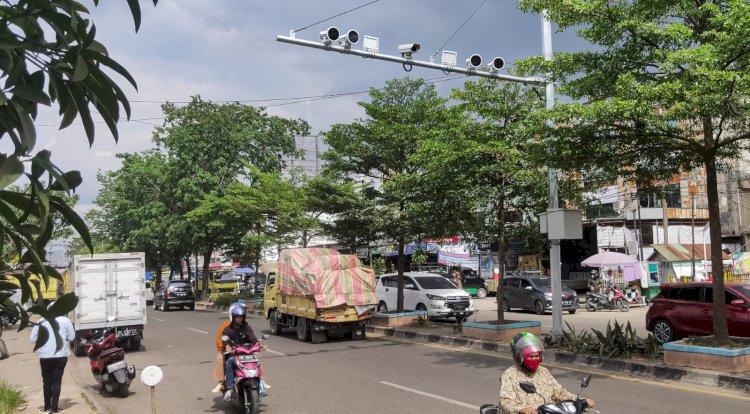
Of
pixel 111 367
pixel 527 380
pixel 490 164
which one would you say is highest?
pixel 490 164

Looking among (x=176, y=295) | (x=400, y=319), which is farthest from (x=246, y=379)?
(x=176, y=295)

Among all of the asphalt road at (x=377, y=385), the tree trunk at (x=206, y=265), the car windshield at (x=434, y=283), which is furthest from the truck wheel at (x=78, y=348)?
the tree trunk at (x=206, y=265)

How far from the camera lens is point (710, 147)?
10.3m

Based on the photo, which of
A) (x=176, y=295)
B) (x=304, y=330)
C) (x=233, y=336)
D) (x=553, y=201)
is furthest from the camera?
(x=176, y=295)

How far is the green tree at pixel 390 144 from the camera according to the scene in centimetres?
1828

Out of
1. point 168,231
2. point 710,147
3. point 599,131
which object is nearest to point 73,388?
point 599,131

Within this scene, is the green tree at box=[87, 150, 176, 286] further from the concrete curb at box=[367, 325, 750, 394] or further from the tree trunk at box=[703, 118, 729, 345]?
the tree trunk at box=[703, 118, 729, 345]

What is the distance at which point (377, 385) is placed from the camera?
34.6 feet

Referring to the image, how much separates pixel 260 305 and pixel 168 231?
10.9 metres

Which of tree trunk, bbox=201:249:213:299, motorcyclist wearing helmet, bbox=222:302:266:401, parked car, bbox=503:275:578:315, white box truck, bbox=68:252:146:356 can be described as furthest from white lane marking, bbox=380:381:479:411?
tree trunk, bbox=201:249:213:299

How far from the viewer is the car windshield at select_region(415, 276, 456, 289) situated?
893 inches

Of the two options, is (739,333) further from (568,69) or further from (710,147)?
(568,69)

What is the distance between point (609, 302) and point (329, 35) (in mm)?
20415

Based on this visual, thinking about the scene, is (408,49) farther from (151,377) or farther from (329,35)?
(151,377)
